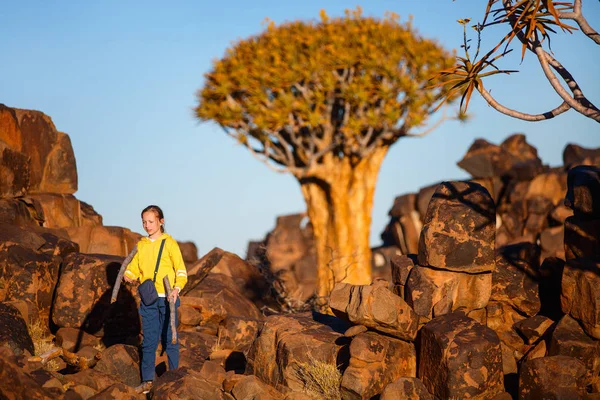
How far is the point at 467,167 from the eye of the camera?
106ft

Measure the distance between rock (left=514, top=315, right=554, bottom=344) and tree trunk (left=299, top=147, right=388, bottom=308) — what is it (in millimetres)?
15485

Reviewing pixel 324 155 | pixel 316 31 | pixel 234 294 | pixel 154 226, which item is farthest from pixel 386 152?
pixel 154 226

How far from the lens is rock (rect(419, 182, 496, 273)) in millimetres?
10281

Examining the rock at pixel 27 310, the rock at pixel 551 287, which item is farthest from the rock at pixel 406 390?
the rock at pixel 27 310

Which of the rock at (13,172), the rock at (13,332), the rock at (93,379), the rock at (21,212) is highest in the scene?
the rock at (13,172)

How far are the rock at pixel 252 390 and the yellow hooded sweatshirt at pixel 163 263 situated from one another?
4.69 feet

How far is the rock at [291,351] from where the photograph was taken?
32.9 feet

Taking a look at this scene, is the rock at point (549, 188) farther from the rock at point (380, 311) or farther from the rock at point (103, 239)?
the rock at point (380, 311)

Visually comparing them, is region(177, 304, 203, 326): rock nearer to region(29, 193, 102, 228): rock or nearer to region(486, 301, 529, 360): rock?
region(29, 193, 102, 228): rock

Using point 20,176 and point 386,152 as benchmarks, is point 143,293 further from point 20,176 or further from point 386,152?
point 386,152

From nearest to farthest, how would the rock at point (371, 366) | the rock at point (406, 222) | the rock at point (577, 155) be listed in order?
the rock at point (371, 366), the rock at point (577, 155), the rock at point (406, 222)

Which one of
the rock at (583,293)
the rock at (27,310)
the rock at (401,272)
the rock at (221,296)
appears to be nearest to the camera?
the rock at (583,293)

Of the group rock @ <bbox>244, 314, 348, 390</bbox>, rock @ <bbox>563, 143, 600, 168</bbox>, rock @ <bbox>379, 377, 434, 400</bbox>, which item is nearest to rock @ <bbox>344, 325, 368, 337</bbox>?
rock @ <bbox>244, 314, 348, 390</bbox>

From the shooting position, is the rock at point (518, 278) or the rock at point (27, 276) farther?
the rock at point (27, 276)
